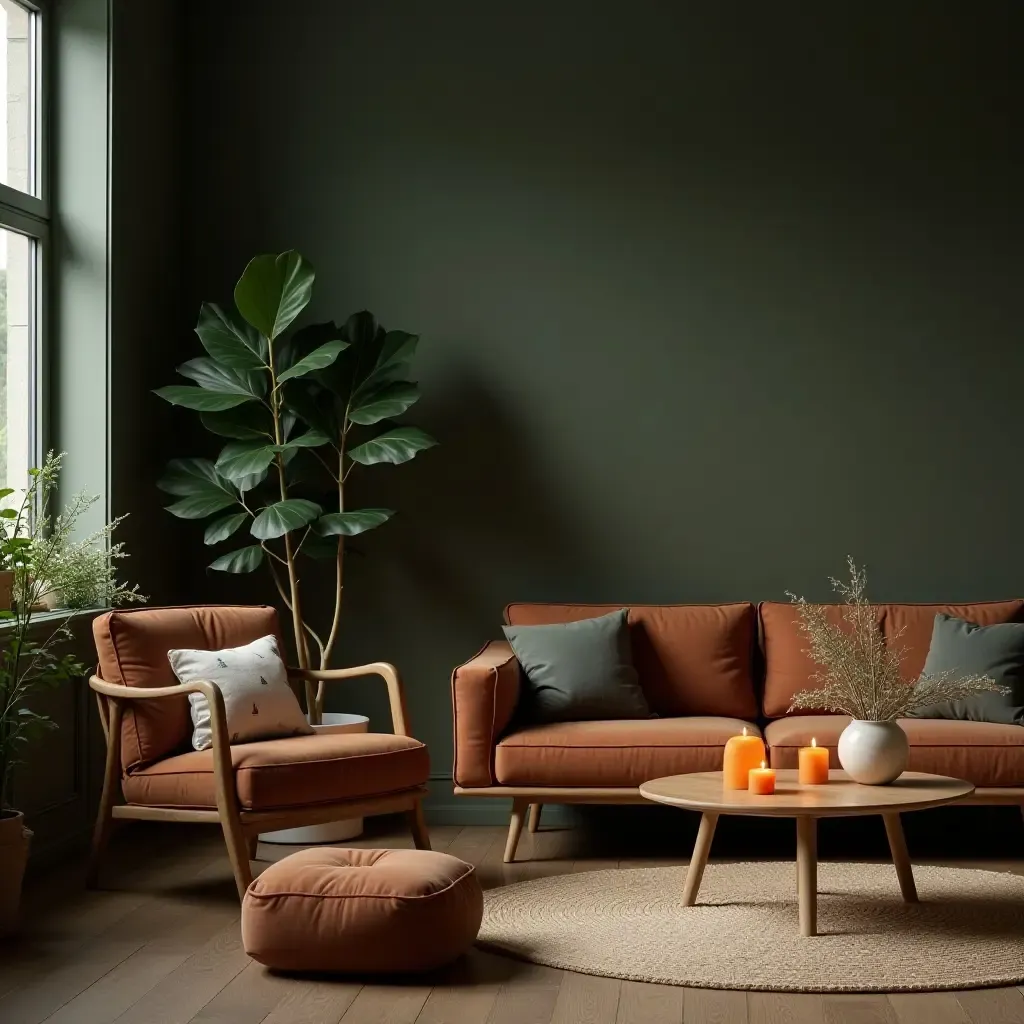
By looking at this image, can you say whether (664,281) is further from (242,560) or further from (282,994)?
Answer: (282,994)

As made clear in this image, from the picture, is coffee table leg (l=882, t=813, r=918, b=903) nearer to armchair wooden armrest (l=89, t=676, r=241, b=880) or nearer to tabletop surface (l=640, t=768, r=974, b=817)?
tabletop surface (l=640, t=768, r=974, b=817)

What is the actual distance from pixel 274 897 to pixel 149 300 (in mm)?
2878

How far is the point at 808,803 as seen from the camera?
3354 millimetres

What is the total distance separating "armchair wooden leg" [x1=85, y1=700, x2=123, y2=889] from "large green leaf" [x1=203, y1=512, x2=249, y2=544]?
952 millimetres

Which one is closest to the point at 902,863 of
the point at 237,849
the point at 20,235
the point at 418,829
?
the point at 418,829

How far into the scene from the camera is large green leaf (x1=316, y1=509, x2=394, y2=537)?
4.86 meters

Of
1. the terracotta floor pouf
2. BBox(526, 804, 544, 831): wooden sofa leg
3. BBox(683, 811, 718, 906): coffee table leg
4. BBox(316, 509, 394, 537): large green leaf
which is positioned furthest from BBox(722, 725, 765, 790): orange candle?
BBox(316, 509, 394, 537): large green leaf

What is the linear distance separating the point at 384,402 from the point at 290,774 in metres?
1.64

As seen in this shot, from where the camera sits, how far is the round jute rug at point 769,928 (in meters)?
3.12

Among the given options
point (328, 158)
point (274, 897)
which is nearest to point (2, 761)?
point (274, 897)

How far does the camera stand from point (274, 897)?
3139 mm

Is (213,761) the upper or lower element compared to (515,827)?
upper

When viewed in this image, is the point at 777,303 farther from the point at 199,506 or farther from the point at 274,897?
the point at 274,897

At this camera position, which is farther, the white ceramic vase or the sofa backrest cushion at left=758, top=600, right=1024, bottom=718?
the sofa backrest cushion at left=758, top=600, right=1024, bottom=718
